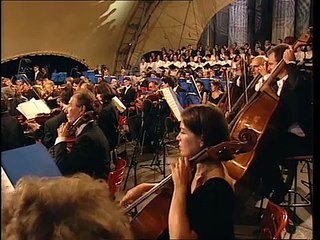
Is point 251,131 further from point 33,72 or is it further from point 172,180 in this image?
point 33,72

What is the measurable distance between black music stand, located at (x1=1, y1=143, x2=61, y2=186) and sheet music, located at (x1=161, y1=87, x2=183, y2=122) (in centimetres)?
18

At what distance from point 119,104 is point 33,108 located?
124mm

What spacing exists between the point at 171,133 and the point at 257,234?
22cm

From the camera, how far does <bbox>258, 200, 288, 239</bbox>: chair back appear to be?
2.62 feet

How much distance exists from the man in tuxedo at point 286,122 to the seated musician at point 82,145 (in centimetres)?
24

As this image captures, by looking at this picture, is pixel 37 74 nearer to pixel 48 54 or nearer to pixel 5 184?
pixel 48 54

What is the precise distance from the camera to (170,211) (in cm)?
72

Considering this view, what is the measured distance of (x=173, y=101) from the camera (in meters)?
0.73

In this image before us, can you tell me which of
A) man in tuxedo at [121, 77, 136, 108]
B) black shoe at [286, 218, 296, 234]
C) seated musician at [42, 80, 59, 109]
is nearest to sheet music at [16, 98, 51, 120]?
seated musician at [42, 80, 59, 109]

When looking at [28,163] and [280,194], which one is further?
[280,194]

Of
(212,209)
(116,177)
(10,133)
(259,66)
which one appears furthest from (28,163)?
(259,66)

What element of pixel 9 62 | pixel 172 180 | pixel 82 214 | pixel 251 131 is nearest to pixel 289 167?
pixel 251 131

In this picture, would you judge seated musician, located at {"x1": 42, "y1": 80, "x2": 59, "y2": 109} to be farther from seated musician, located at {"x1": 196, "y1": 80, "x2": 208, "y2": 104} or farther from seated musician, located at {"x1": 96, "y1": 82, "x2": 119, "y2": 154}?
seated musician, located at {"x1": 196, "y1": 80, "x2": 208, "y2": 104}

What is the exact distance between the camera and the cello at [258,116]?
0.76 m
